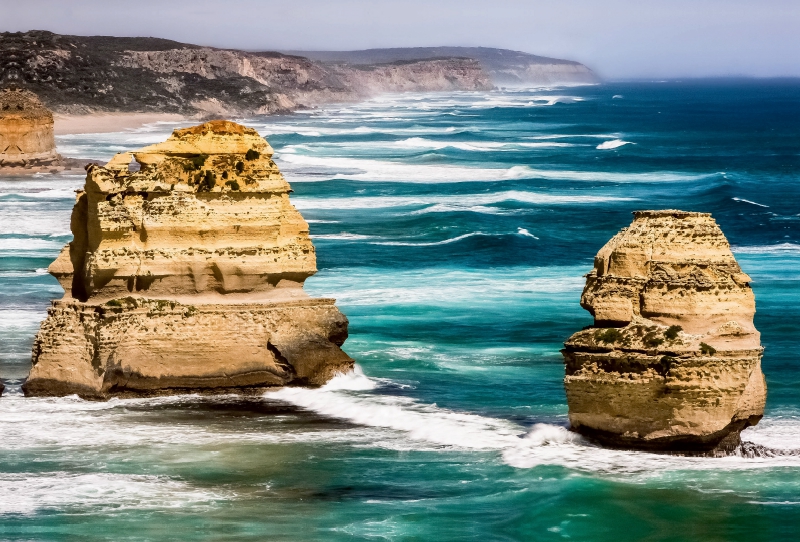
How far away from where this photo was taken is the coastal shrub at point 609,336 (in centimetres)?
2236

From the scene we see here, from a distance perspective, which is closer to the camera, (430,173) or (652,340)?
(652,340)

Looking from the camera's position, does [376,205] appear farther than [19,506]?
Yes

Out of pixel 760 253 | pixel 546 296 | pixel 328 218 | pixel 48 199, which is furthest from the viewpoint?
pixel 48 199

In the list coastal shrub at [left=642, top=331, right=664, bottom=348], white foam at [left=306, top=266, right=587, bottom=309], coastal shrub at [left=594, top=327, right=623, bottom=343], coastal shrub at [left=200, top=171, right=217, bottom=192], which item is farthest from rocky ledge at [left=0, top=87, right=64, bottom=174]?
coastal shrub at [left=642, top=331, right=664, bottom=348]

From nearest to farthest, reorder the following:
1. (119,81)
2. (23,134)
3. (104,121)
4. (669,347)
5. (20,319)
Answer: (669,347) < (20,319) < (23,134) < (104,121) < (119,81)

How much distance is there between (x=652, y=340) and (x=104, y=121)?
4496 inches

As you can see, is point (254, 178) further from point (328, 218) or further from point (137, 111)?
point (137, 111)

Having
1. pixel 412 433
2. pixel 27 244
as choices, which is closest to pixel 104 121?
pixel 27 244

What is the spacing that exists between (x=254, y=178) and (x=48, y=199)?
38649 mm

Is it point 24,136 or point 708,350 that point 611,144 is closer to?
point 24,136

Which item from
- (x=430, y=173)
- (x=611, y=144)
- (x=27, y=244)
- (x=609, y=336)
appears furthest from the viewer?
(x=611, y=144)

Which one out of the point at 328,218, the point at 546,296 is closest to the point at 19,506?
the point at 546,296

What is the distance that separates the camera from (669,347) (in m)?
21.9

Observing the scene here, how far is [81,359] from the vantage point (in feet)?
89.8
